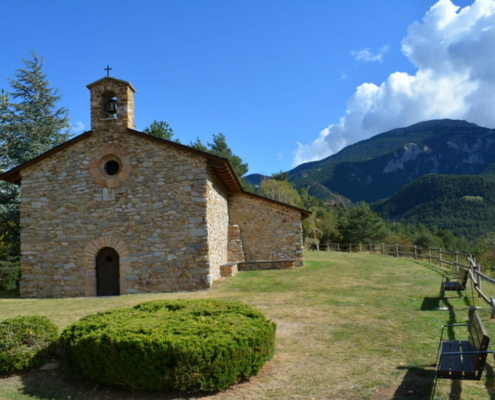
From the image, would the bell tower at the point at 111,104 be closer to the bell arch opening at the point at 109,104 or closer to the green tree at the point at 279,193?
the bell arch opening at the point at 109,104

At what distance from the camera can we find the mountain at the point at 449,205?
76.1 metres

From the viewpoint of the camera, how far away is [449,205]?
81.3 metres

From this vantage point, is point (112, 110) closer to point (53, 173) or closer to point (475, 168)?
point (53, 173)

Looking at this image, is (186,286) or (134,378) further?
(186,286)

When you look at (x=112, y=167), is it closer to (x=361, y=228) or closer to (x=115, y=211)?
(x=115, y=211)

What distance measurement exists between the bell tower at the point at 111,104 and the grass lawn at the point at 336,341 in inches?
230

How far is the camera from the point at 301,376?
17.1 feet

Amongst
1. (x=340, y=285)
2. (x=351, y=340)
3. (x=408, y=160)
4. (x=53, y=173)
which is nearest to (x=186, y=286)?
(x=340, y=285)

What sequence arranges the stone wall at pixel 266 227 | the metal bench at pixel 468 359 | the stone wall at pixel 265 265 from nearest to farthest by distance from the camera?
the metal bench at pixel 468 359, the stone wall at pixel 265 265, the stone wall at pixel 266 227

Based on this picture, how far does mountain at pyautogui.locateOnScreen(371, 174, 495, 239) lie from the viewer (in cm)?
7606

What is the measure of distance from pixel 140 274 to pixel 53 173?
15.2 ft

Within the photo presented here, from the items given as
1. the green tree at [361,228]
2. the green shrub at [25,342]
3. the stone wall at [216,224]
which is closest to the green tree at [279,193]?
the green tree at [361,228]

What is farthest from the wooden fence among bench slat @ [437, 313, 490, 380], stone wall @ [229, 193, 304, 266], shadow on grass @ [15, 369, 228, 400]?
stone wall @ [229, 193, 304, 266]

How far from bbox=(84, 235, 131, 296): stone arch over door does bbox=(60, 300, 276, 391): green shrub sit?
727cm
